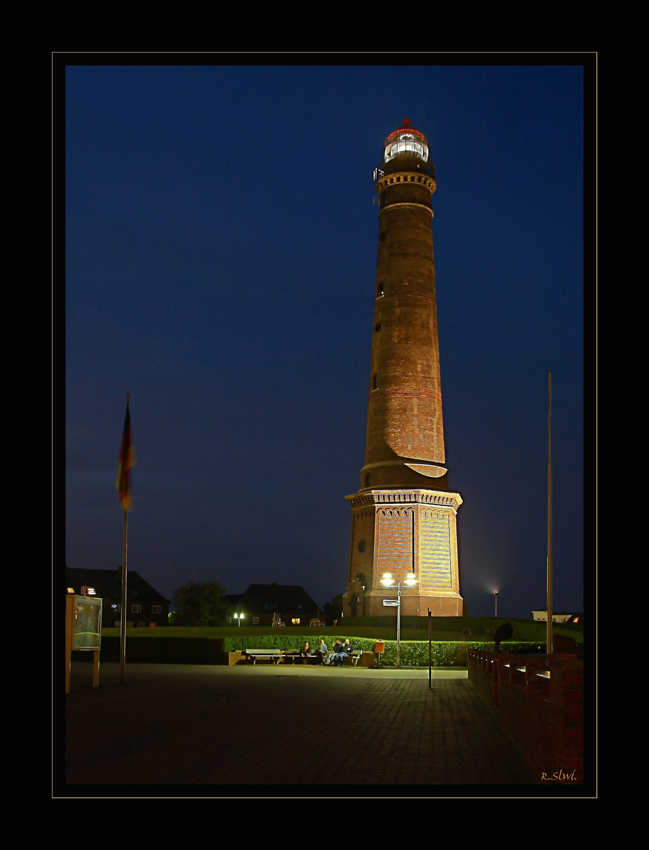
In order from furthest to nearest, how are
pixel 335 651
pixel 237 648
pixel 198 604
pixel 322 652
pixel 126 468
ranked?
pixel 198 604 → pixel 237 648 → pixel 322 652 → pixel 335 651 → pixel 126 468

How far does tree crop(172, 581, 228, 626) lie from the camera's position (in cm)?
7928

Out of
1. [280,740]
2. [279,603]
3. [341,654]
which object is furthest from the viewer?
[279,603]

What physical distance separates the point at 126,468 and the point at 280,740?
1113 centimetres

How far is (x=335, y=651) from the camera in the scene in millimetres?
36281

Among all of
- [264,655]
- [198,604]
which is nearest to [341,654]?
[264,655]

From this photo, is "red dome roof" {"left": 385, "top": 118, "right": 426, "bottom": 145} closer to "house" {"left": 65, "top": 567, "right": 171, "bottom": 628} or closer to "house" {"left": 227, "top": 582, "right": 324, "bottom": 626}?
"house" {"left": 65, "top": 567, "right": 171, "bottom": 628}

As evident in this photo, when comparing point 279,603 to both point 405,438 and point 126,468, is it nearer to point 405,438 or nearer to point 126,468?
point 405,438

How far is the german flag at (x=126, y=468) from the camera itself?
23172 millimetres

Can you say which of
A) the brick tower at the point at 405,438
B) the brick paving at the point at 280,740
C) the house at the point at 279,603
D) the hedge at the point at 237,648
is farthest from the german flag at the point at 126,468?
the house at the point at 279,603

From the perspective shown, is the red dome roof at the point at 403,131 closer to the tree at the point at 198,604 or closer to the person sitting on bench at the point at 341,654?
the person sitting on bench at the point at 341,654

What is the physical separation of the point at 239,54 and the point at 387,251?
146 feet

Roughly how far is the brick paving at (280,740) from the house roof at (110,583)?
73437 millimetres

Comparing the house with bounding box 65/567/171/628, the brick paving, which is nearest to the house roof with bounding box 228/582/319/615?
the house with bounding box 65/567/171/628

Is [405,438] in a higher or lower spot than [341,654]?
higher
